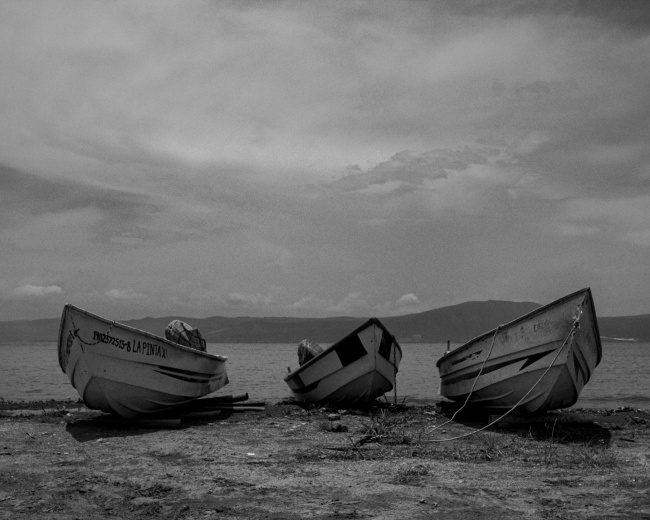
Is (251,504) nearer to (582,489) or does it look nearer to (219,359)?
(582,489)

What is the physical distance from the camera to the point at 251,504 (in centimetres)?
624

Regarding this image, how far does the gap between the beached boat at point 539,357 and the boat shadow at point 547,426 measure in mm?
267

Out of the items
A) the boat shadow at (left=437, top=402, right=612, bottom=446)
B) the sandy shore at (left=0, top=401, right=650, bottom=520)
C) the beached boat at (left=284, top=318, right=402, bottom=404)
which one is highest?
the beached boat at (left=284, top=318, right=402, bottom=404)

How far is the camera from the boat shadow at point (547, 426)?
34.5 ft

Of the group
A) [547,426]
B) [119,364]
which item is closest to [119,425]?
[119,364]

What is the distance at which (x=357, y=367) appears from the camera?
1402cm

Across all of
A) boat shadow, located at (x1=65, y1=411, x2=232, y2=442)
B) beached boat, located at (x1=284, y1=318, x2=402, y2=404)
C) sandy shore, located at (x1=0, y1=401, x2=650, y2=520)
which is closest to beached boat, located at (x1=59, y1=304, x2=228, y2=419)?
boat shadow, located at (x1=65, y1=411, x2=232, y2=442)

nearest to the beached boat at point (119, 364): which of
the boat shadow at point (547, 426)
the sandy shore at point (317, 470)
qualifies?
the sandy shore at point (317, 470)

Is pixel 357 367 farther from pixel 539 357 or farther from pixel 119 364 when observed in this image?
pixel 119 364

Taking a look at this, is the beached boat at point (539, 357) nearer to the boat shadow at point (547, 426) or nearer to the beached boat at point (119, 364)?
the boat shadow at point (547, 426)

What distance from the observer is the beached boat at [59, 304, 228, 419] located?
1125 centimetres

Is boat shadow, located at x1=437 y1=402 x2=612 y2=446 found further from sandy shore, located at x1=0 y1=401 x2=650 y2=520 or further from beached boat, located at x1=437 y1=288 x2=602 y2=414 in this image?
beached boat, located at x1=437 y1=288 x2=602 y2=414

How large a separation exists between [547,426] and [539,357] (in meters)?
1.19

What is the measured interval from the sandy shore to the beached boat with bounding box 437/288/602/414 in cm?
57
